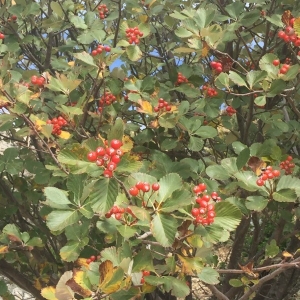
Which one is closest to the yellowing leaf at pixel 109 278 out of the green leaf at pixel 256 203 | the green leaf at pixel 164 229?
the green leaf at pixel 164 229

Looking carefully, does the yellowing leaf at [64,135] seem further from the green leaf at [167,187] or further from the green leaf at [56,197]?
the green leaf at [167,187]

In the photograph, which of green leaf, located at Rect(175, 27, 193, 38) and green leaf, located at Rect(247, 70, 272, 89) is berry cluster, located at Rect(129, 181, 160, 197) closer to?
green leaf, located at Rect(247, 70, 272, 89)

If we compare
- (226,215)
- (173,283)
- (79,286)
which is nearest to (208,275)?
(173,283)

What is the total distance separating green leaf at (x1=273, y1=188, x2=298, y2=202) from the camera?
1.59 meters

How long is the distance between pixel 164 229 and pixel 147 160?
0.99m

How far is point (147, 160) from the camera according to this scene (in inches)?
89.7

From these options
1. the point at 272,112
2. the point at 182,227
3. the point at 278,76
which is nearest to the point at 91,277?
the point at 182,227

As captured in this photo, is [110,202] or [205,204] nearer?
[110,202]

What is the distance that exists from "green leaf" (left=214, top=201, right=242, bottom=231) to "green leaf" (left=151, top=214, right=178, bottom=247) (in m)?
0.21

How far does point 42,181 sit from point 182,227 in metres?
0.99

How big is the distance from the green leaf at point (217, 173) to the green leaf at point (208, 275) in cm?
40

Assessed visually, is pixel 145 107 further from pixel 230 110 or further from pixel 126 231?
pixel 126 231

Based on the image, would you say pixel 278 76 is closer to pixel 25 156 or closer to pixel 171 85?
pixel 171 85

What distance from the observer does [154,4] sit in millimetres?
2574
